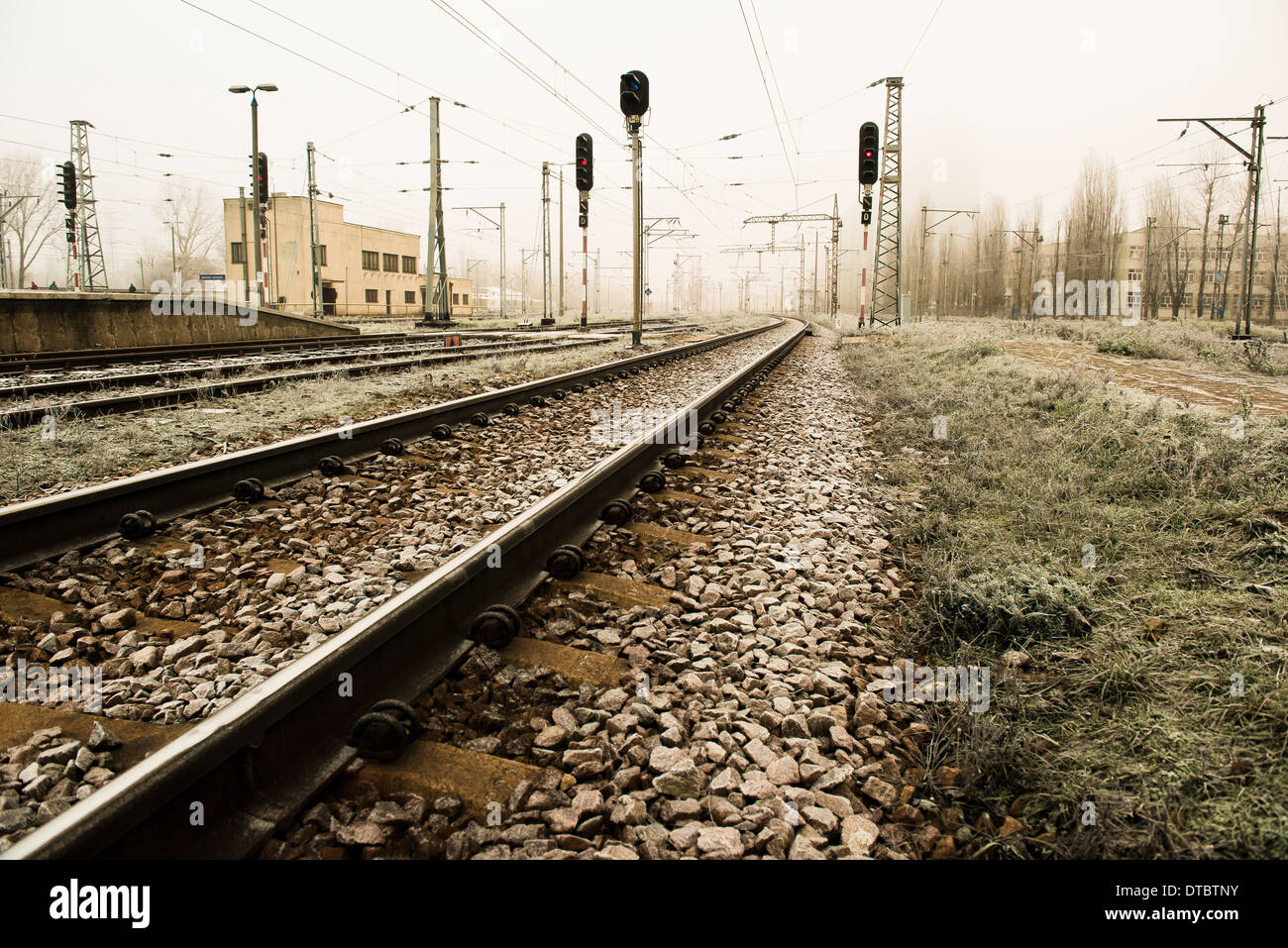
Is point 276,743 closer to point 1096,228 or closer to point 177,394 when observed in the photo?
point 177,394

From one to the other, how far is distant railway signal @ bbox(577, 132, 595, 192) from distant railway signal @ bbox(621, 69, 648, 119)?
2270mm

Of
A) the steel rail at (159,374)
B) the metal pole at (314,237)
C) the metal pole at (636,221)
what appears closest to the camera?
the steel rail at (159,374)

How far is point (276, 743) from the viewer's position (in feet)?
5.46

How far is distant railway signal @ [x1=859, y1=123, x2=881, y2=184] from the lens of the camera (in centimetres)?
2078

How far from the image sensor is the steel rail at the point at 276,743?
1.31m

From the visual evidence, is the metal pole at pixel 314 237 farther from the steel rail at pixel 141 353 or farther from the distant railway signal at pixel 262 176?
the steel rail at pixel 141 353

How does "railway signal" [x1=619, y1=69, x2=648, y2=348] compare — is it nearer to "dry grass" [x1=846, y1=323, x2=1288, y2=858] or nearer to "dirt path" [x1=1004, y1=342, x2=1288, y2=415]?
"dirt path" [x1=1004, y1=342, x2=1288, y2=415]

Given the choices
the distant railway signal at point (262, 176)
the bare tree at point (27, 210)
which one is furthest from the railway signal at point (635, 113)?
the bare tree at point (27, 210)

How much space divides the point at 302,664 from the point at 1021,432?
557 centimetres

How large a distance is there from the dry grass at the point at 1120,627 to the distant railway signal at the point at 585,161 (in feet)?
54.0

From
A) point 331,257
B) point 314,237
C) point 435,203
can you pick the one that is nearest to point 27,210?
point 331,257

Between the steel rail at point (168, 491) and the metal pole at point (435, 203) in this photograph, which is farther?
the metal pole at point (435, 203)

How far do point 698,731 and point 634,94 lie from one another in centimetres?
1761
